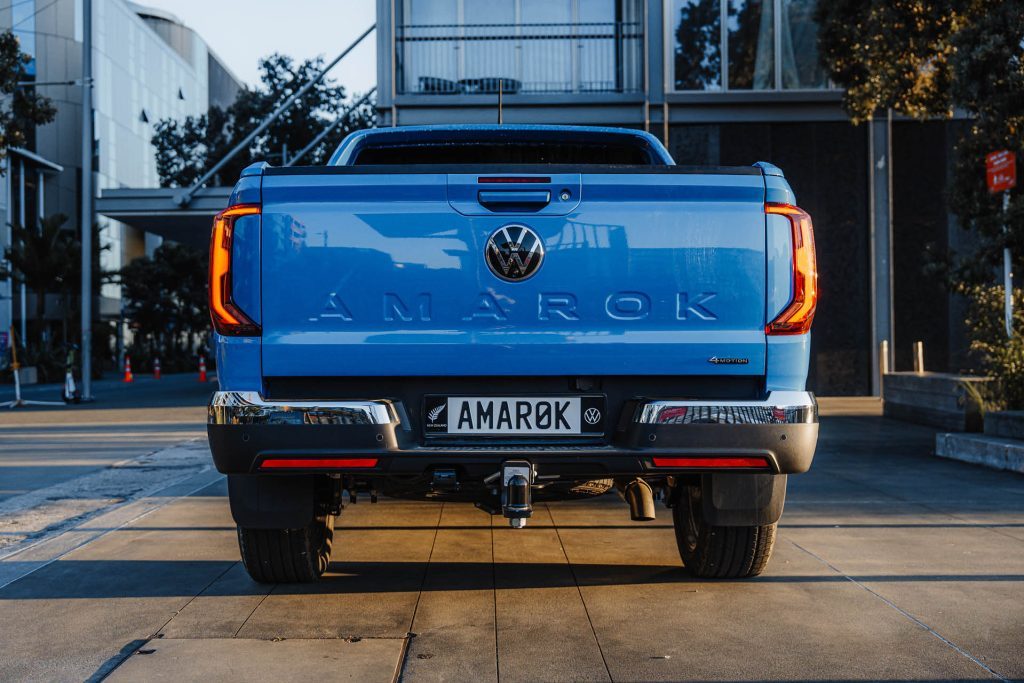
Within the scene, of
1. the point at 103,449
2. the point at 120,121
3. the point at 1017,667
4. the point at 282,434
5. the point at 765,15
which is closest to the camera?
the point at 1017,667

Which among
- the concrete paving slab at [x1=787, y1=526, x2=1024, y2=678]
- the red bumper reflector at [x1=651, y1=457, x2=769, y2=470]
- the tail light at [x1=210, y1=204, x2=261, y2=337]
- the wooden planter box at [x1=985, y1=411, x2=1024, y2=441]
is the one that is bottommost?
the concrete paving slab at [x1=787, y1=526, x2=1024, y2=678]

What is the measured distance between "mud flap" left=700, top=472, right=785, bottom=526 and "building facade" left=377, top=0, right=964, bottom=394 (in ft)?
49.8

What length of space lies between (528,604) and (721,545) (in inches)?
36.5

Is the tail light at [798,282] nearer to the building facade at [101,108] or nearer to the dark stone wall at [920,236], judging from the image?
the dark stone wall at [920,236]

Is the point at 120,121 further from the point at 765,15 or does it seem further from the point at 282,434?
the point at 282,434

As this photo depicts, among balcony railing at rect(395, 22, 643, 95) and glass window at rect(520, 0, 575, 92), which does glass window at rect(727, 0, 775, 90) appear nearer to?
balcony railing at rect(395, 22, 643, 95)

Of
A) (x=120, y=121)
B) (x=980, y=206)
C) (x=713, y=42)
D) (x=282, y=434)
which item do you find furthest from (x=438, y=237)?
(x=120, y=121)

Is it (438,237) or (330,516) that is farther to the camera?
(330,516)

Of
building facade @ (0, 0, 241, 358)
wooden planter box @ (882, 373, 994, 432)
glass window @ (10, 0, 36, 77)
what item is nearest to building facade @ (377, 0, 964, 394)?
wooden planter box @ (882, 373, 994, 432)

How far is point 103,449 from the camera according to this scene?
1161 cm

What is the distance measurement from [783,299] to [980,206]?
29.0 feet

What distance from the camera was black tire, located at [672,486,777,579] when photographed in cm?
475

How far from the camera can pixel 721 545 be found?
478 centimetres

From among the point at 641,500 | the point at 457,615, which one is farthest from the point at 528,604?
the point at 641,500
